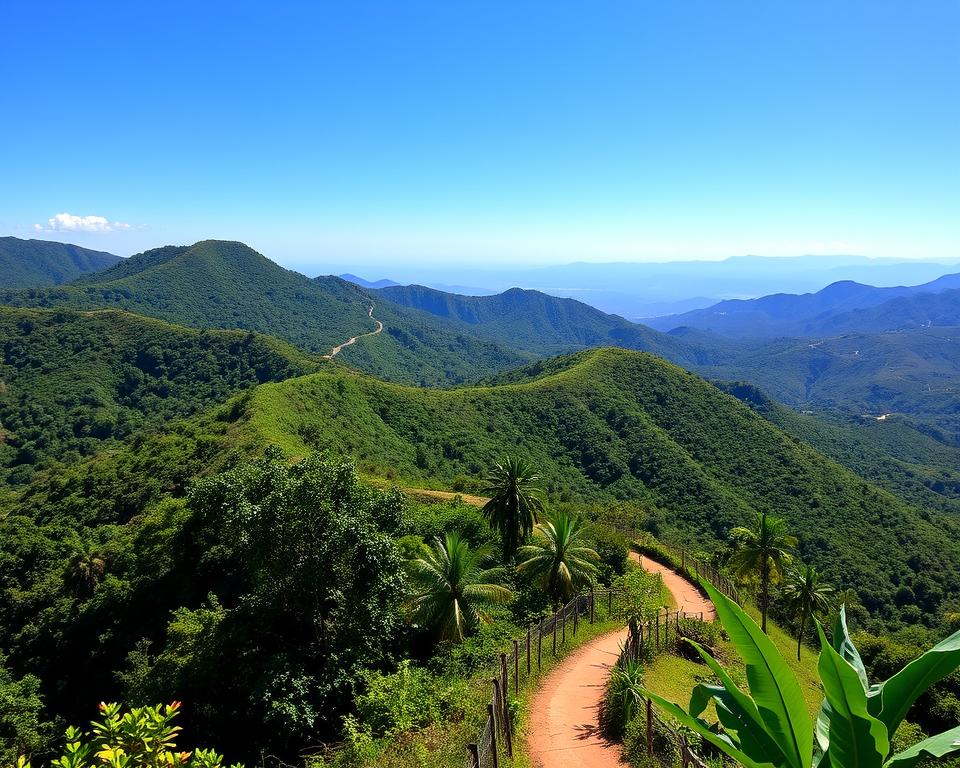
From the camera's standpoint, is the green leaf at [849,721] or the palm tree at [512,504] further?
the palm tree at [512,504]

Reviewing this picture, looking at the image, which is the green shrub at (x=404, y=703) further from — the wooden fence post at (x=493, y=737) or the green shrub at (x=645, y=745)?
the green shrub at (x=645, y=745)

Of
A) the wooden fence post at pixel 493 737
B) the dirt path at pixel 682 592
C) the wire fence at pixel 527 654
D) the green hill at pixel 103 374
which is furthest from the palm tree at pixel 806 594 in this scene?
the green hill at pixel 103 374

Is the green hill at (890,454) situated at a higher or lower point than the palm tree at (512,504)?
lower

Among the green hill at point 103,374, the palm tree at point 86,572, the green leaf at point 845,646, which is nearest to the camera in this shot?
the green leaf at point 845,646

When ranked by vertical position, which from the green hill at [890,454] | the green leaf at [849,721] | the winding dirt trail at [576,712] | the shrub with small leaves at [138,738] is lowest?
the green hill at [890,454]

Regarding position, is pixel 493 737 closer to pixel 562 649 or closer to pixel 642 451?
pixel 562 649

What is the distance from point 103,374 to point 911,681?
12131cm

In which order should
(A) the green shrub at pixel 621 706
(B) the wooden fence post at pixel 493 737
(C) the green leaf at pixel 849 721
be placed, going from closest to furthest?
(C) the green leaf at pixel 849 721 → (B) the wooden fence post at pixel 493 737 → (A) the green shrub at pixel 621 706

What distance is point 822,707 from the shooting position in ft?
13.3

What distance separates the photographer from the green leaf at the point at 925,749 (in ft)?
10.9

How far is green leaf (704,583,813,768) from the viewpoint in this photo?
3701mm

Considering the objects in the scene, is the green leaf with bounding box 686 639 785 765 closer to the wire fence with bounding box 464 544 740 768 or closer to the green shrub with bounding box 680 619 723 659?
the wire fence with bounding box 464 544 740 768

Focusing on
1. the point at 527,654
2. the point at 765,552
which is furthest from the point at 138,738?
the point at 765,552

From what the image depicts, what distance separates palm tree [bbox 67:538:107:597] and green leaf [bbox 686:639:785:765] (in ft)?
121
